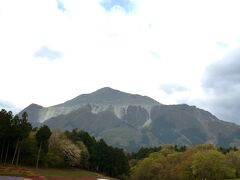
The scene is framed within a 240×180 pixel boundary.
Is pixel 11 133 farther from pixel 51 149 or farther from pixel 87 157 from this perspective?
pixel 87 157

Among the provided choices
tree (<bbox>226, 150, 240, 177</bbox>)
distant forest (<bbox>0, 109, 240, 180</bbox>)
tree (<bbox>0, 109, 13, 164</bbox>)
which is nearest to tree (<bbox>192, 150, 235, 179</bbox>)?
distant forest (<bbox>0, 109, 240, 180</bbox>)

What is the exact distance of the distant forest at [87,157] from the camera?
395ft

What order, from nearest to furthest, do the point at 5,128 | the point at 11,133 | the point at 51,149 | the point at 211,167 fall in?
the point at 5,128 → the point at 11,133 → the point at 211,167 → the point at 51,149

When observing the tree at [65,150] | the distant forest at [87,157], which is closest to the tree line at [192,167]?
the distant forest at [87,157]

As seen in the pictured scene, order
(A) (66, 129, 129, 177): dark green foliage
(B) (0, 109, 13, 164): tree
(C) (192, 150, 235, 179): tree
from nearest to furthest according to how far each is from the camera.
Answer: (B) (0, 109, 13, 164): tree
(C) (192, 150, 235, 179): tree
(A) (66, 129, 129, 177): dark green foliage

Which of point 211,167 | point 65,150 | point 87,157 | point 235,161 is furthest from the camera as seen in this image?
point 87,157

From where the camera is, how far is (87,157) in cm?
16000

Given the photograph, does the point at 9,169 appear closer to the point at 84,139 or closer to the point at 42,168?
the point at 42,168

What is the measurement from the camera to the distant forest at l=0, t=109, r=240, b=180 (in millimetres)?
120500

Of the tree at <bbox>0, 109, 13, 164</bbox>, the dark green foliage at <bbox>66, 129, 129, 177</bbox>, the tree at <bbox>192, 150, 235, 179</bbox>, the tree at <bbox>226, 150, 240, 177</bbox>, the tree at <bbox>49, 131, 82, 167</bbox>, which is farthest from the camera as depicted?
the dark green foliage at <bbox>66, 129, 129, 177</bbox>

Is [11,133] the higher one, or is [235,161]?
[235,161]

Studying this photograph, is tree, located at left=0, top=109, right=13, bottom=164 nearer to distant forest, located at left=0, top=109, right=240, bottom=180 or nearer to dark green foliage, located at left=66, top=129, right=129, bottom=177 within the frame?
distant forest, located at left=0, top=109, right=240, bottom=180

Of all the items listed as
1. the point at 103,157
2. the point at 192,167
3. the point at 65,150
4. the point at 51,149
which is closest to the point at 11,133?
the point at 51,149

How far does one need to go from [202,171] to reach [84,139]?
61170 millimetres
